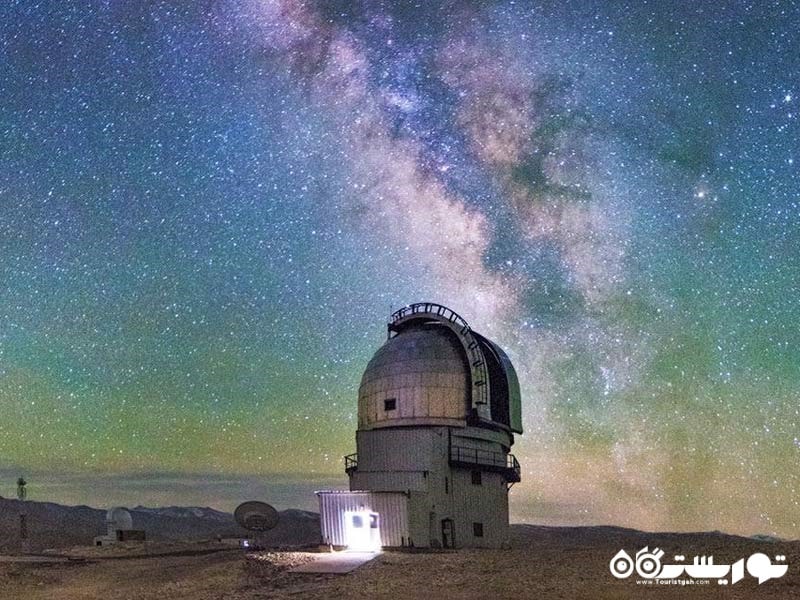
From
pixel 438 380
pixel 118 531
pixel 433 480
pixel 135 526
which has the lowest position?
pixel 135 526

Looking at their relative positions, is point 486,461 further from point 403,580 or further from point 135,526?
point 135,526

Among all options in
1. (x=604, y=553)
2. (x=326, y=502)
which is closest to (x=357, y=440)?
(x=326, y=502)

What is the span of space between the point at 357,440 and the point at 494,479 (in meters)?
7.06

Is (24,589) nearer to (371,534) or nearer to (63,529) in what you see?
(371,534)

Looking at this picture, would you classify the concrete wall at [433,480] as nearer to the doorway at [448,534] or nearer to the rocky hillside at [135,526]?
the doorway at [448,534]

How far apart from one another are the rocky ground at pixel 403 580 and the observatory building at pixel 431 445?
213 inches

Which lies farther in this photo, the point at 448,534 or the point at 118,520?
the point at 118,520

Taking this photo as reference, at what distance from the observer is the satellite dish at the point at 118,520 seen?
40969 mm

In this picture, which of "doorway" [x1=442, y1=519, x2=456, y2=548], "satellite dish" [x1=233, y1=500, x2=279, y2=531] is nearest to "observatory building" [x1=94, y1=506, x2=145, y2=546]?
"satellite dish" [x1=233, y1=500, x2=279, y2=531]

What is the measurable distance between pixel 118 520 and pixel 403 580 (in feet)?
86.9

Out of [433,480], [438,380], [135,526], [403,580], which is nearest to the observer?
[403,580]

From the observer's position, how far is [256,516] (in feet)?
129

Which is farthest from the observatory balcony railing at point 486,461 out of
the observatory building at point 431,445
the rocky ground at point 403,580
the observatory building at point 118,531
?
the observatory building at point 118,531

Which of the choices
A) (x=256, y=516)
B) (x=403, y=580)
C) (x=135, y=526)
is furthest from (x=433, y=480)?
(x=135, y=526)
